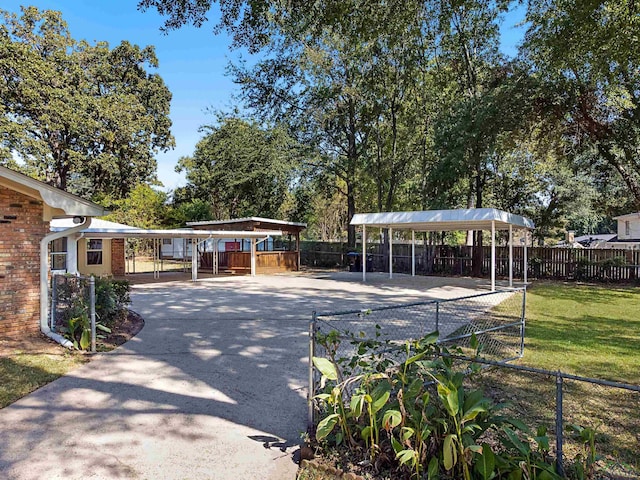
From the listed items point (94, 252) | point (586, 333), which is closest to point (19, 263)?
point (586, 333)

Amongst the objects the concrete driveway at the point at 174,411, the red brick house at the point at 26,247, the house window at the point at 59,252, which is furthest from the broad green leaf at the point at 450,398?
the house window at the point at 59,252

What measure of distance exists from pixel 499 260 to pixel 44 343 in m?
17.0

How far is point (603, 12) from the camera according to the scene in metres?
6.60

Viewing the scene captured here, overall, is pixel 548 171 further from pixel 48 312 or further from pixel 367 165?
pixel 48 312

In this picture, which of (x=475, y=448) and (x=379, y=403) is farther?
(x=379, y=403)

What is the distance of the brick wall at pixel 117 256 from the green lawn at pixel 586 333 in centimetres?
1571

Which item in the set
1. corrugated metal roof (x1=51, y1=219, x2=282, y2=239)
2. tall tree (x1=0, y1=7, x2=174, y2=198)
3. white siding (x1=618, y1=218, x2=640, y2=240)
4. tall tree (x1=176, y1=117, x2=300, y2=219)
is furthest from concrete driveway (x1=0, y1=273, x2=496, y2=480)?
white siding (x1=618, y1=218, x2=640, y2=240)

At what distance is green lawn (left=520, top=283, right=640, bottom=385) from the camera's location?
509cm

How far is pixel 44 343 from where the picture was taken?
6.16 meters

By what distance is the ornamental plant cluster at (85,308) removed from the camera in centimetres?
616

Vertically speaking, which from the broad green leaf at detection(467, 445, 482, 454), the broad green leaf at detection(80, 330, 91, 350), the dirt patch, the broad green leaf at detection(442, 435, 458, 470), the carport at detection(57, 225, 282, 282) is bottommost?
the dirt patch

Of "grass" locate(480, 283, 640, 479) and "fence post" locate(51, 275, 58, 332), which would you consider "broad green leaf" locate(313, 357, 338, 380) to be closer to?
"grass" locate(480, 283, 640, 479)

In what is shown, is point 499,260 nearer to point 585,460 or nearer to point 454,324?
point 454,324

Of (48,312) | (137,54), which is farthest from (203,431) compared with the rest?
(137,54)
